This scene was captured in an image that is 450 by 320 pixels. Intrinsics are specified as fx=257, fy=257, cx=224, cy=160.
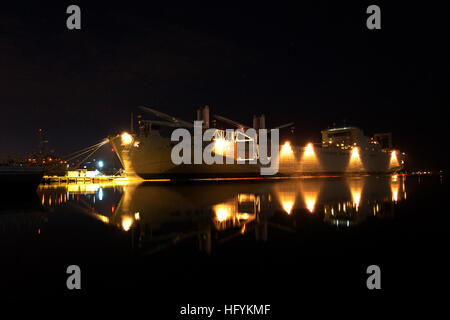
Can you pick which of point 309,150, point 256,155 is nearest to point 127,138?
point 256,155

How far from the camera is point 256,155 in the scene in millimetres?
32812

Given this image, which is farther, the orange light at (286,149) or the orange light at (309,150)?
the orange light at (309,150)

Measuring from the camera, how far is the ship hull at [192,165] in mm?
27391

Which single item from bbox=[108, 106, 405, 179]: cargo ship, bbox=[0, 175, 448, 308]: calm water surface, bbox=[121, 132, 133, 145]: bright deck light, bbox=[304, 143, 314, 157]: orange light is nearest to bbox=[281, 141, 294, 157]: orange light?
bbox=[108, 106, 405, 179]: cargo ship

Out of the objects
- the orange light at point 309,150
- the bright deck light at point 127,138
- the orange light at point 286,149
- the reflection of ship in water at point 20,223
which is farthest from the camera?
the orange light at point 309,150

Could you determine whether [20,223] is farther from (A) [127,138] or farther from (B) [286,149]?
(B) [286,149]

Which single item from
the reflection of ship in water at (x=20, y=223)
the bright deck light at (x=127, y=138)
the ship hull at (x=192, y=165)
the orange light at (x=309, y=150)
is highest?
the bright deck light at (x=127, y=138)

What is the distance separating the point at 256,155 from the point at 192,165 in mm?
8807

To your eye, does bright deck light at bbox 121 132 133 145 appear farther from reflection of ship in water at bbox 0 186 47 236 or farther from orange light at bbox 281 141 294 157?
orange light at bbox 281 141 294 157

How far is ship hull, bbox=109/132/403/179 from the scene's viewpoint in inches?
1078

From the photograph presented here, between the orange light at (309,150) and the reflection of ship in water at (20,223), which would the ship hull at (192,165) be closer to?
the orange light at (309,150)

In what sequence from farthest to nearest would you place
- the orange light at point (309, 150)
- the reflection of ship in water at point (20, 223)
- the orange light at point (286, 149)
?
1. the orange light at point (309, 150)
2. the orange light at point (286, 149)
3. the reflection of ship in water at point (20, 223)

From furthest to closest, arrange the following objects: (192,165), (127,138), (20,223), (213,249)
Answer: (192,165), (127,138), (20,223), (213,249)

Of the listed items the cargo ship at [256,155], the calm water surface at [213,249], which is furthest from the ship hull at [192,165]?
the calm water surface at [213,249]
